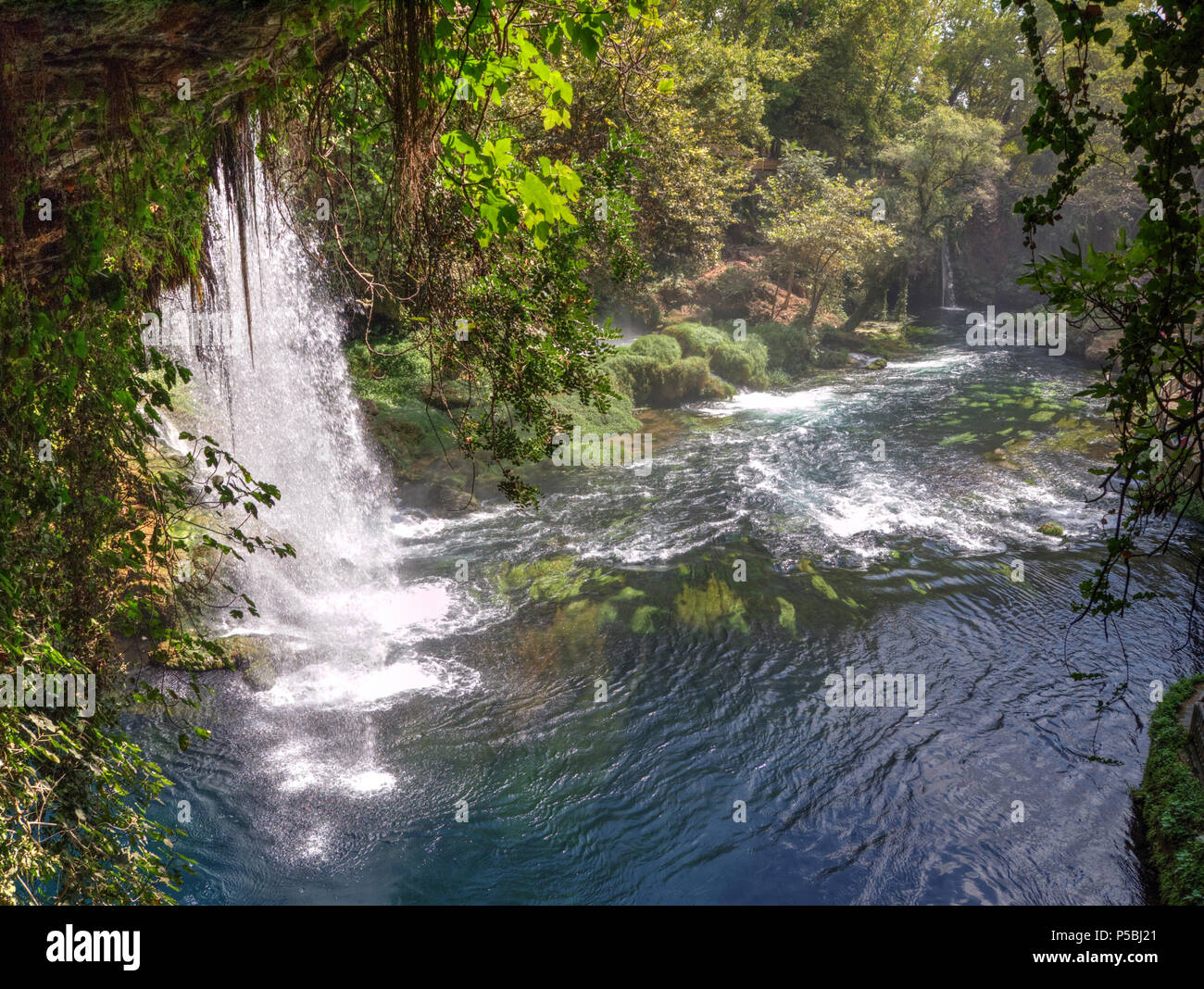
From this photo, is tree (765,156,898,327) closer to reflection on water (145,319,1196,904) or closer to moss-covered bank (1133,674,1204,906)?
reflection on water (145,319,1196,904)

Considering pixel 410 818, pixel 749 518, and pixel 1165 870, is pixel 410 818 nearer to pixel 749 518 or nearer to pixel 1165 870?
pixel 1165 870

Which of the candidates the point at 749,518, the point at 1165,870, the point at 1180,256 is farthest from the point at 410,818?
the point at 749,518

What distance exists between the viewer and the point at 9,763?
3502 mm

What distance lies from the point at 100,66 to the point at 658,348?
19.0 m

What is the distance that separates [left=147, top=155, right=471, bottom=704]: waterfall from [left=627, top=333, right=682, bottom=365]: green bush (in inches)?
335

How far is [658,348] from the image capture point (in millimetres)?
21656

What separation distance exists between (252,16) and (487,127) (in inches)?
107

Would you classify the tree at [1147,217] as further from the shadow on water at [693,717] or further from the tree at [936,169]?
the tree at [936,169]

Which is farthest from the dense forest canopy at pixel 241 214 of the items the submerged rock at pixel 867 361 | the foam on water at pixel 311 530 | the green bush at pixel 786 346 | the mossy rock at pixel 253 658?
the submerged rock at pixel 867 361

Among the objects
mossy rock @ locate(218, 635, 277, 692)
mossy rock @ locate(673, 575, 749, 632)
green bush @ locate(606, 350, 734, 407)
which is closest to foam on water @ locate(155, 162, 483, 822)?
mossy rock @ locate(218, 635, 277, 692)

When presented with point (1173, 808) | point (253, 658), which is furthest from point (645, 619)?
point (1173, 808)

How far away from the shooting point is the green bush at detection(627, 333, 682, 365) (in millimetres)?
21342

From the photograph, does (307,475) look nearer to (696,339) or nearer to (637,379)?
(637,379)
